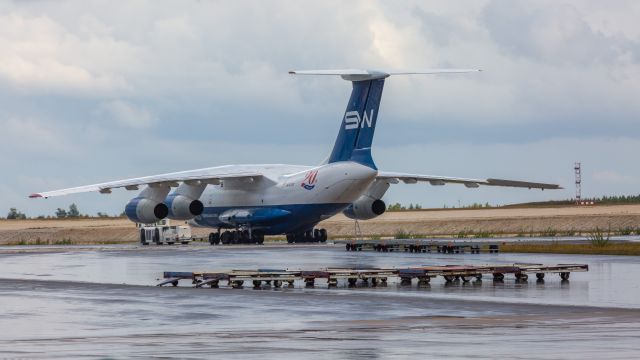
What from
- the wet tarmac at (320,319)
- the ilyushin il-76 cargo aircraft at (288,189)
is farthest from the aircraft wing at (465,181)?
the wet tarmac at (320,319)

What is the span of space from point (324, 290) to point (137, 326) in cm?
957

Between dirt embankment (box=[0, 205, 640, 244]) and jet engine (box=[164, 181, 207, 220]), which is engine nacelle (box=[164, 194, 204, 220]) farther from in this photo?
dirt embankment (box=[0, 205, 640, 244])

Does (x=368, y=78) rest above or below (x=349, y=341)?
above

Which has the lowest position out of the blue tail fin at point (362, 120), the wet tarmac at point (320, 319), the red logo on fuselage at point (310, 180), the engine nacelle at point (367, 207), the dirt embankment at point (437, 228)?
the wet tarmac at point (320, 319)

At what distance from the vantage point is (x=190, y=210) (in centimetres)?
7025

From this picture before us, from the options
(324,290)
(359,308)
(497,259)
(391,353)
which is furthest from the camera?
(497,259)

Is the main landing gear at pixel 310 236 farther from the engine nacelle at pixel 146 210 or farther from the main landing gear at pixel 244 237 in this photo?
the engine nacelle at pixel 146 210

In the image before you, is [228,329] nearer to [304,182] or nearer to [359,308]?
[359,308]

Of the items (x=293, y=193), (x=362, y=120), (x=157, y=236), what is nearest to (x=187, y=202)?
A: (x=293, y=193)

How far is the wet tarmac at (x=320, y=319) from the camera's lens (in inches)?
695

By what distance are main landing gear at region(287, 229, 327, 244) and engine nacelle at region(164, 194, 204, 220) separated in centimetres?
572

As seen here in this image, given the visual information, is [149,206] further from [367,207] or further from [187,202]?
[367,207]

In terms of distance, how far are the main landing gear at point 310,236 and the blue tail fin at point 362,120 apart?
935 cm

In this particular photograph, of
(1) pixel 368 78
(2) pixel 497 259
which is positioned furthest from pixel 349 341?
(1) pixel 368 78
